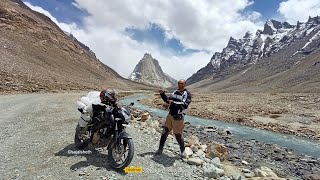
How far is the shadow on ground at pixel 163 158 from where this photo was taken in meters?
10.6

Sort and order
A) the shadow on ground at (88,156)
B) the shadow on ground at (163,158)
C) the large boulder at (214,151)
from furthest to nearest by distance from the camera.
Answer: the large boulder at (214,151), the shadow on ground at (163,158), the shadow on ground at (88,156)

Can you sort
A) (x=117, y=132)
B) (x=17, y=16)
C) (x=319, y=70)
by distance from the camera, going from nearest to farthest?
(x=117, y=132)
(x=17, y=16)
(x=319, y=70)

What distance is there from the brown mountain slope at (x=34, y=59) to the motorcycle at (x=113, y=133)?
3981cm

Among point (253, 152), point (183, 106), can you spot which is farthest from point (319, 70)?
point (183, 106)

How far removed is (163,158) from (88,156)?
2.51 metres

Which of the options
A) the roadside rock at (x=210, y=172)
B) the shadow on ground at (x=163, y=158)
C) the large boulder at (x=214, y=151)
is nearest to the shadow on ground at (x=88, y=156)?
the shadow on ground at (x=163, y=158)

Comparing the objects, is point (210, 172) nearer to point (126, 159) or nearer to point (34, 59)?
point (126, 159)

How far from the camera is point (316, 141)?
2678 cm

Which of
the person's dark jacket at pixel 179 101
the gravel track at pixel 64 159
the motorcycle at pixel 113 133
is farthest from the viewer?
the person's dark jacket at pixel 179 101

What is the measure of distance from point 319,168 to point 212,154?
7.79 metres

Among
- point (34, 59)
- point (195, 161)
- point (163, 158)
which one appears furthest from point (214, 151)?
point (34, 59)

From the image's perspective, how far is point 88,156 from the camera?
10281mm

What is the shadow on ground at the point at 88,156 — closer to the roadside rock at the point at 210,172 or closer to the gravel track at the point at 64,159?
the gravel track at the point at 64,159

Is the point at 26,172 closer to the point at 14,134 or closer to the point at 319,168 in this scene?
the point at 14,134
